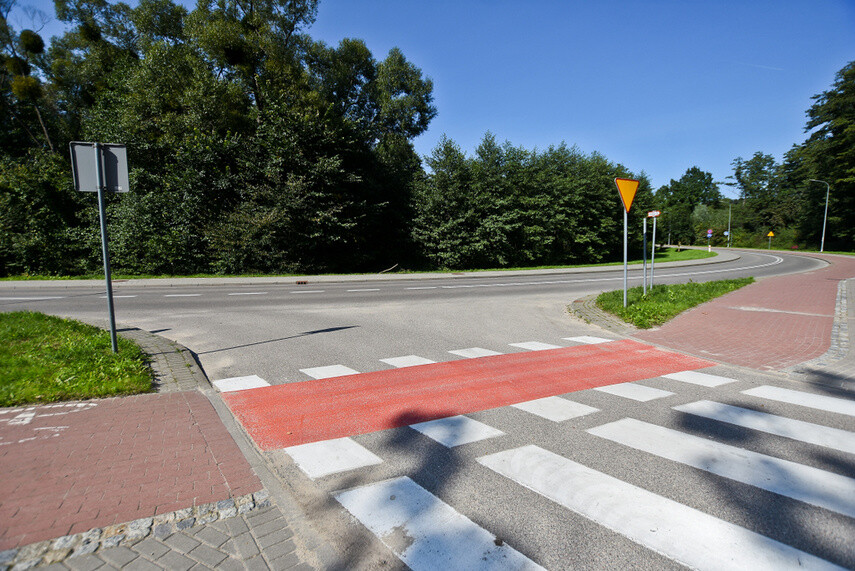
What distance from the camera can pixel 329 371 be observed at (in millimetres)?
6266

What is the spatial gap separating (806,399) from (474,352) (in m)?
4.25

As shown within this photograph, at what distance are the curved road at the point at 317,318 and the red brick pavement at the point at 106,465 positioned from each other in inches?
65.8

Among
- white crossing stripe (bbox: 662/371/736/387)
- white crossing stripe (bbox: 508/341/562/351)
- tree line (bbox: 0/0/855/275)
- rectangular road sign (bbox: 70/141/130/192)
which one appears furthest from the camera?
tree line (bbox: 0/0/855/275)

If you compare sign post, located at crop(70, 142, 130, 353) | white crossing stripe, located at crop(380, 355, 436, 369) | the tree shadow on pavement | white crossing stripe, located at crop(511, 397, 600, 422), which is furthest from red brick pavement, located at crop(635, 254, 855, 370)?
sign post, located at crop(70, 142, 130, 353)

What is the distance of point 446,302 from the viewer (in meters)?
14.0

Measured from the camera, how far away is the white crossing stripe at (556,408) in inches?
177

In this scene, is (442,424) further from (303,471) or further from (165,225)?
(165,225)

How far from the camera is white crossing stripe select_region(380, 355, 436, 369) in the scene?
6.64m

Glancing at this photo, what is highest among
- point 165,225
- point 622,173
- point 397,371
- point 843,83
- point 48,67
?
point 843,83

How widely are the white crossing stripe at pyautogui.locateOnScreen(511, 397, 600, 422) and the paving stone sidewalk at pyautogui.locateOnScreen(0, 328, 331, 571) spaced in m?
2.64

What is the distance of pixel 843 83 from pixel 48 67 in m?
88.2

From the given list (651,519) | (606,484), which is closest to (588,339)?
(606,484)

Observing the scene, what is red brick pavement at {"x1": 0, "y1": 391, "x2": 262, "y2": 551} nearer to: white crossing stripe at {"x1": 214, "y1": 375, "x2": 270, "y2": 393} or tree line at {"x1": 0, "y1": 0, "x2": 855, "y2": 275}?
white crossing stripe at {"x1": 214, "y1": 375, "x2": 270, "y2": 393}

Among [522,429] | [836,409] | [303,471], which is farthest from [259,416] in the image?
[836,409]
